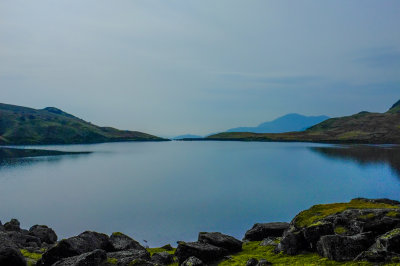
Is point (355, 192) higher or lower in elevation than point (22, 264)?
lower

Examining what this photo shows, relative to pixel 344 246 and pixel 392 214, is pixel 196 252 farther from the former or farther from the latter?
pixel 392 214

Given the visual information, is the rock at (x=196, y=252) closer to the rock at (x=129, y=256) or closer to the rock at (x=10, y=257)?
the rock at (x=129, y=256)

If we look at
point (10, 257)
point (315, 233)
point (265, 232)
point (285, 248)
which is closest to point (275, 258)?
point (285, 248)

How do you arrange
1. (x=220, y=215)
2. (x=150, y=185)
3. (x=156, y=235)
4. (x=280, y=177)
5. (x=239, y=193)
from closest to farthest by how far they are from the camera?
(x=156, y=235)
(x=220, y=215)
(x=239, y=193)
(x=150, y=185)
(x=280, y=177)

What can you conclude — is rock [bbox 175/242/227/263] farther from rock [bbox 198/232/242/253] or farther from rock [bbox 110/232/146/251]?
rock [bbox 110/232/146/251]

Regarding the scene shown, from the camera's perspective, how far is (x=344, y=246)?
18.1m

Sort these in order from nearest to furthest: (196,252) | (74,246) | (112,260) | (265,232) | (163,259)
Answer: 1. (112,260)
2. (196,252)
3. (74,246)
4. (163,259)
5. (265,232)

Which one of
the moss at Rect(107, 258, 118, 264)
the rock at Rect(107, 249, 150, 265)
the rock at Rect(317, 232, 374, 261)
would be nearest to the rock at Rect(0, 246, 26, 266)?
the moss at Rect(107, 258, 118, 264)

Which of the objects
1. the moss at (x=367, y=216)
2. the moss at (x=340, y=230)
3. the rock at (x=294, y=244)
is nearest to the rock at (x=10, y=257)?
the rock at (x=294, y=244)

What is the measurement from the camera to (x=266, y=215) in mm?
58438

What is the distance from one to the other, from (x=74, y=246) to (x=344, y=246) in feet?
62.1

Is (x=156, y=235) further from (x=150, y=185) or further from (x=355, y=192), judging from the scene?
(x=355, y=192)

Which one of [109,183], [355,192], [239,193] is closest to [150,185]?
[109,183]

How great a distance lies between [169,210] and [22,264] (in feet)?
148
